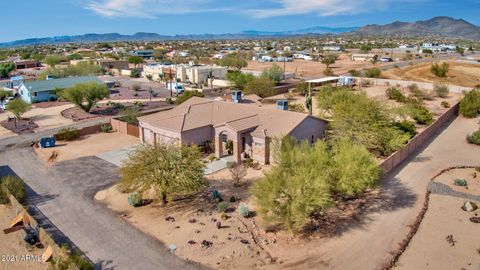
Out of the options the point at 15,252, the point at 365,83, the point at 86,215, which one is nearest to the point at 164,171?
the point at 86,215

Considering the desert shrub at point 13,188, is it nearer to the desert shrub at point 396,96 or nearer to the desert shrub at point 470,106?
the desert shrub at point 396,96

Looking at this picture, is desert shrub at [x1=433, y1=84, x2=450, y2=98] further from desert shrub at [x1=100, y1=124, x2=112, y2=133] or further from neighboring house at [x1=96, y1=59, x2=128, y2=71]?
neighboring house at [x1=96, y1=59, x2=128, y2=71]

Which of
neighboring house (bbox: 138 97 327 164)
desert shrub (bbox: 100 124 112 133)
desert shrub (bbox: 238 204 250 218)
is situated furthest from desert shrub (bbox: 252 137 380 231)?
desert shrub (bbox: 100 124 112 133)

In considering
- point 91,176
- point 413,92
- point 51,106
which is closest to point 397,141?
point 91,176

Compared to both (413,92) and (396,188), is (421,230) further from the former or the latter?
(413,92)

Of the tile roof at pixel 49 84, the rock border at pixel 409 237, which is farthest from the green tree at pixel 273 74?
the rock border at pixel 409 237

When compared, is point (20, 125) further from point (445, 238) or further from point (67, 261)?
point (445, 238)

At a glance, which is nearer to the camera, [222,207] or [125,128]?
[222,207]
